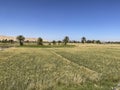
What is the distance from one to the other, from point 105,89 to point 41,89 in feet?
11.2

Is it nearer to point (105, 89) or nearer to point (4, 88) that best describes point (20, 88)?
point (4, 88)

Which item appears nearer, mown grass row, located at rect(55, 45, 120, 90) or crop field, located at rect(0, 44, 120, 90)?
crop field, located at rect(0, 44, 120, 90)

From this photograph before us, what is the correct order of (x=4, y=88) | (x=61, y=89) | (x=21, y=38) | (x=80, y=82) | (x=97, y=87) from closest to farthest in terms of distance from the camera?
1. (x=4, y=88)
2. (x=61, y=89)
3. (x=97, y=87)
4. (x=80, y=82)
5. (x=21, y=38)

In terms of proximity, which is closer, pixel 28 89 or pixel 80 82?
pixel 28 89

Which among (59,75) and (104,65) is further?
(104,65)

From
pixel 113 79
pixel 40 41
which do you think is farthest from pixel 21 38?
pixel 113 79

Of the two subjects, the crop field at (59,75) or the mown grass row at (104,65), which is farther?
the mown grass row at (104,65)

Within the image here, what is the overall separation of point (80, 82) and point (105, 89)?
1903 mm

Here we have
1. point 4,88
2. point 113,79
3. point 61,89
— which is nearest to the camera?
point 4,88

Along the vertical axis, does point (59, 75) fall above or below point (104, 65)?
above

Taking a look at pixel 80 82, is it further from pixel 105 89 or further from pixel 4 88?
pixel 4 88

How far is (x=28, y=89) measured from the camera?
32.3 feet

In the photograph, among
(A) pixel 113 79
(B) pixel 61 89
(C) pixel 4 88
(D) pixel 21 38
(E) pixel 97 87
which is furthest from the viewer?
(D) pixel 21 38

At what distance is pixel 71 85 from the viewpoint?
1141 cm
